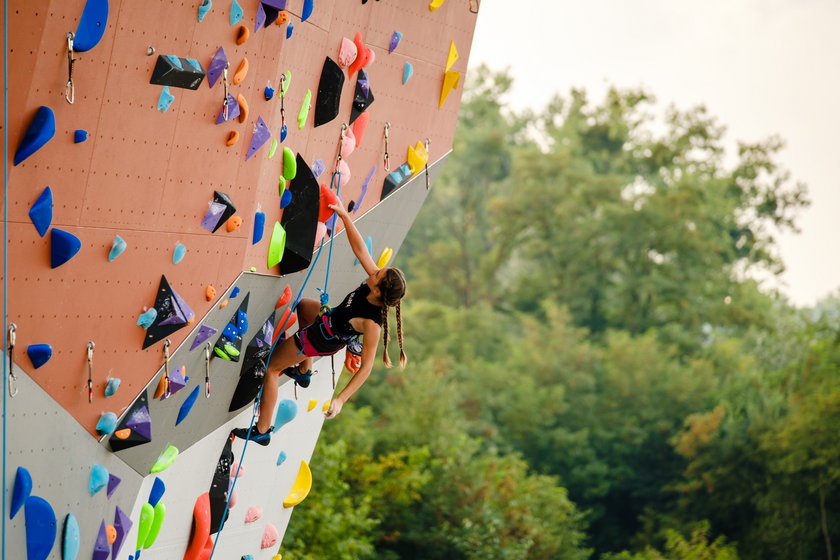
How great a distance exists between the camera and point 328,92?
4.33 m

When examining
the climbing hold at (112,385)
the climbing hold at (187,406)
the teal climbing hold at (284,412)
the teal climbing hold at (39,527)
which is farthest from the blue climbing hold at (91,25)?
the teal climbing hold at (284,412)

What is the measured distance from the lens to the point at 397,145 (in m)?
5.03

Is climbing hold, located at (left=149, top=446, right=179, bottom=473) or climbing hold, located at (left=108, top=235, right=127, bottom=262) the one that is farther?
climbing hold, located at (left=149, top=446, right=179, bottom=473)

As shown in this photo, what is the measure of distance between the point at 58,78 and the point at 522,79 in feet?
89.5

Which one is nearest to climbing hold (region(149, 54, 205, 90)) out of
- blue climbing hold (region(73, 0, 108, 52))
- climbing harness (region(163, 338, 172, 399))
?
blue climbing hold (region(73, 0, 108, 52))

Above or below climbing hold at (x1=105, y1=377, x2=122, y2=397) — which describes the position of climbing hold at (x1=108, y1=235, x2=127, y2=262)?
above

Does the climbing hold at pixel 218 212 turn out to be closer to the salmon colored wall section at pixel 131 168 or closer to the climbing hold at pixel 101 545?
the salmon colored wall section at pixel 131 168

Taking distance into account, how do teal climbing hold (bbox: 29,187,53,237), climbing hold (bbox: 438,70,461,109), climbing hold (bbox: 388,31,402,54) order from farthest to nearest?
climbing hold (bbox: 438,70,461,109) < climbing hold (bbox: 388,31,402,54) < teal climbing hold (bbox: 29,187,53,237)

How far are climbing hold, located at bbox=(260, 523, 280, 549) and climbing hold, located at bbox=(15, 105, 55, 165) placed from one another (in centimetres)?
289

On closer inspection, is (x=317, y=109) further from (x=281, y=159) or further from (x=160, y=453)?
(x=160, y=453)

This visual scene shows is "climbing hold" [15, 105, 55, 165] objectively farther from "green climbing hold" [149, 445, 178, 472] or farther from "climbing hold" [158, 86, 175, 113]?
"green climbing hold" [149, 445, 178, 472]

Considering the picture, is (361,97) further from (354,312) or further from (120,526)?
(120,526)

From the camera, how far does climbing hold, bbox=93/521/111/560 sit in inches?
152

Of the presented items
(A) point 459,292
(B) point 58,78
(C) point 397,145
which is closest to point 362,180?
(C) point 397,145
